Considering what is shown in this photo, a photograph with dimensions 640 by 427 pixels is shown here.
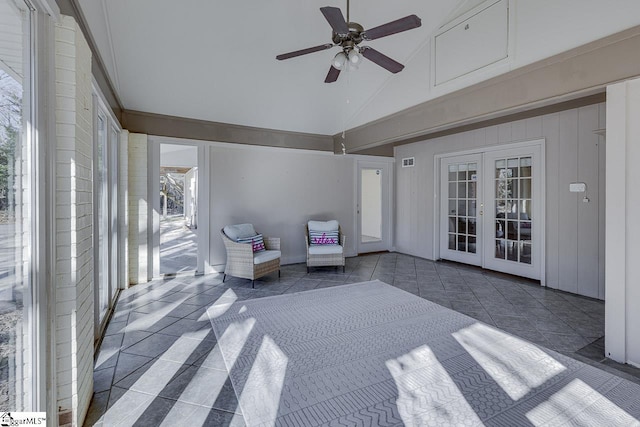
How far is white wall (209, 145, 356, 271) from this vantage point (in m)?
5.35

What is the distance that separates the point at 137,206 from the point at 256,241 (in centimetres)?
189

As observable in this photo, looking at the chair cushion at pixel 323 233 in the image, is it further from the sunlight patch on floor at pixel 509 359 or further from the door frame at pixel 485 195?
the sunlight patch on floor at pixel 509 359

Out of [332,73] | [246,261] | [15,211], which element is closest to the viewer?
[15,211]

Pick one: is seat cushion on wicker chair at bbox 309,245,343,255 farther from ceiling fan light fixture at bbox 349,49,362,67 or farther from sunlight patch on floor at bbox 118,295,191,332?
ceiling fan light fixture at bbox 349,49,362,67

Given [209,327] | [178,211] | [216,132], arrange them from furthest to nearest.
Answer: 1. [178,211]
2. [216,132]
3. [209,327]

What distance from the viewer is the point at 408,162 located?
22.9 feet

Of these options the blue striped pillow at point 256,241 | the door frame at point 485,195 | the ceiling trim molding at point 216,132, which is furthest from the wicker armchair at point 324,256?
the door frame at point 485,195

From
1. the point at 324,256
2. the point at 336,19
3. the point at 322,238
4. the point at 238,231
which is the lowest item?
the point at 324,256

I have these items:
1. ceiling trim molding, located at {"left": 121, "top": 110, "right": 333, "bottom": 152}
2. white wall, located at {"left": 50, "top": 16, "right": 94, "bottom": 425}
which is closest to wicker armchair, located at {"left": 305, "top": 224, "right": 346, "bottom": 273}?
ceiling trim molding, located at {"left": 121, "top": 110, "right": 333, "bottom": 152}

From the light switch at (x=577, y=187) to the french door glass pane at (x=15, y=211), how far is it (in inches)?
225

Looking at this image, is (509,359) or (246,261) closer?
(509,359)

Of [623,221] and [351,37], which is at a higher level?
[351,37]

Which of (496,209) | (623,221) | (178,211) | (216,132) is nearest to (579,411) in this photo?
(623,221)

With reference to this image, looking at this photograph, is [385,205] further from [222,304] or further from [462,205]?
[222,304]
